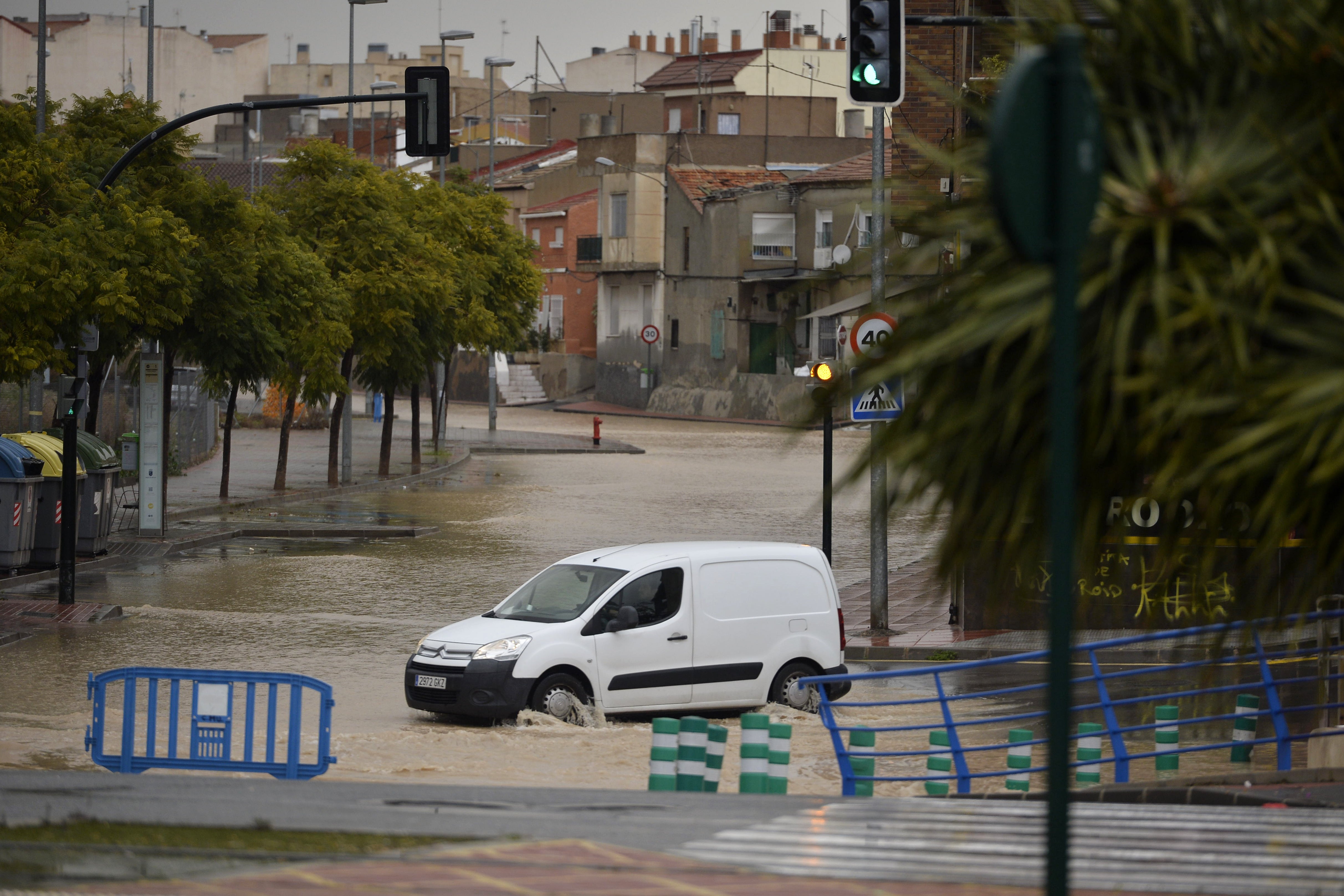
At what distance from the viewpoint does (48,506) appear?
21.1 m

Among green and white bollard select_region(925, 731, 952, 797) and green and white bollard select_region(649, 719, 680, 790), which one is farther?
green and white bollard select_region(925, 731, 952, 797)

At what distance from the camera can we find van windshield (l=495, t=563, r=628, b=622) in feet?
43.5

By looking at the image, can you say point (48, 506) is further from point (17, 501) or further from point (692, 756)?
point (692, 756)

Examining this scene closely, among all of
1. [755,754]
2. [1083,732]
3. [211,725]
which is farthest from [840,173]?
[755,754]

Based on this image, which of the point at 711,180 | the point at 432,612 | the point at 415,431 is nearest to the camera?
the point at 432,612

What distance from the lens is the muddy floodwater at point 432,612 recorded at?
11.4 meters

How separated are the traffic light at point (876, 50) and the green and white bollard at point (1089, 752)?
6328 millimetres

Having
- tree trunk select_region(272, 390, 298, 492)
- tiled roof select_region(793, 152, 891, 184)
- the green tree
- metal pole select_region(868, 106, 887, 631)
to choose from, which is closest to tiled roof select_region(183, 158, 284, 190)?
tiled roof select_region(793, 152, 891, 184)

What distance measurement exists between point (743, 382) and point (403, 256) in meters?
31.1

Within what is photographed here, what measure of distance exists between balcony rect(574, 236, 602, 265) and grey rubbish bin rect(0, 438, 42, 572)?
55436mm

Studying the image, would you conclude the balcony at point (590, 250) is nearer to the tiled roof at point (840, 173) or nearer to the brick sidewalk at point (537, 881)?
the tiled roof at point (840, 173)

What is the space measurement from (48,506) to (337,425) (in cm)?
1448

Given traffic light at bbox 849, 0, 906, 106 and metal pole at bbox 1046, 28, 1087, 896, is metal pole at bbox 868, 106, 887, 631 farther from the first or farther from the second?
traffic light at bbox 849, 0, 906, 106

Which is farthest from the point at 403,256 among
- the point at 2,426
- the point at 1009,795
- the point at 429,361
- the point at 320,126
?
the point at 320,126
